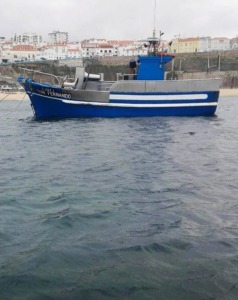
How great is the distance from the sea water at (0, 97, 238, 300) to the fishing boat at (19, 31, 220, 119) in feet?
31.4

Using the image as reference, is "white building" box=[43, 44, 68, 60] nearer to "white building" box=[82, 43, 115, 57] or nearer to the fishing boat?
"white building" box=[82, 43, 115, 57]

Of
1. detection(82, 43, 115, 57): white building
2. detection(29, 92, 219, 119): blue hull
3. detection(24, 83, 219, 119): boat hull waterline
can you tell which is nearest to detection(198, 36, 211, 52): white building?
detection(82, 43, 115, 57): white building

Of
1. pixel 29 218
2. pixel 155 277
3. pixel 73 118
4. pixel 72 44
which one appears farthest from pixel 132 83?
pixel 72 44

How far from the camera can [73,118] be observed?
22547mm

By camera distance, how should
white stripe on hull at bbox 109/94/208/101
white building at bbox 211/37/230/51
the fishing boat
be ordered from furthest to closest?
white building at bbox 211/37/230/51 → white stripe on hull at bbox 109/94/208/101 → the fishing boat

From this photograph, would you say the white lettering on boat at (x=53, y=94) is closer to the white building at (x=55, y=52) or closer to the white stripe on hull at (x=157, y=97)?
the white stripe on hull at (x=157, y=97)

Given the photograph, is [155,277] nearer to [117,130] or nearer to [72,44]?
[117,130]

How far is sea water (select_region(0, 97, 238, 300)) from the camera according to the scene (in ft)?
15.2

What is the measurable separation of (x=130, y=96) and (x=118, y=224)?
54.8ft

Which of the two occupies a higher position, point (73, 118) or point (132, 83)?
point (132, 83)

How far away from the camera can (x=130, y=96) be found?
22.6m

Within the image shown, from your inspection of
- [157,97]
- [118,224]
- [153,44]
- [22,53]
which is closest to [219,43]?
[22,53]

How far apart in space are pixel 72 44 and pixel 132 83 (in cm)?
12512

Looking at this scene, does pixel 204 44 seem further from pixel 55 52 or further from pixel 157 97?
pixel 157 97
